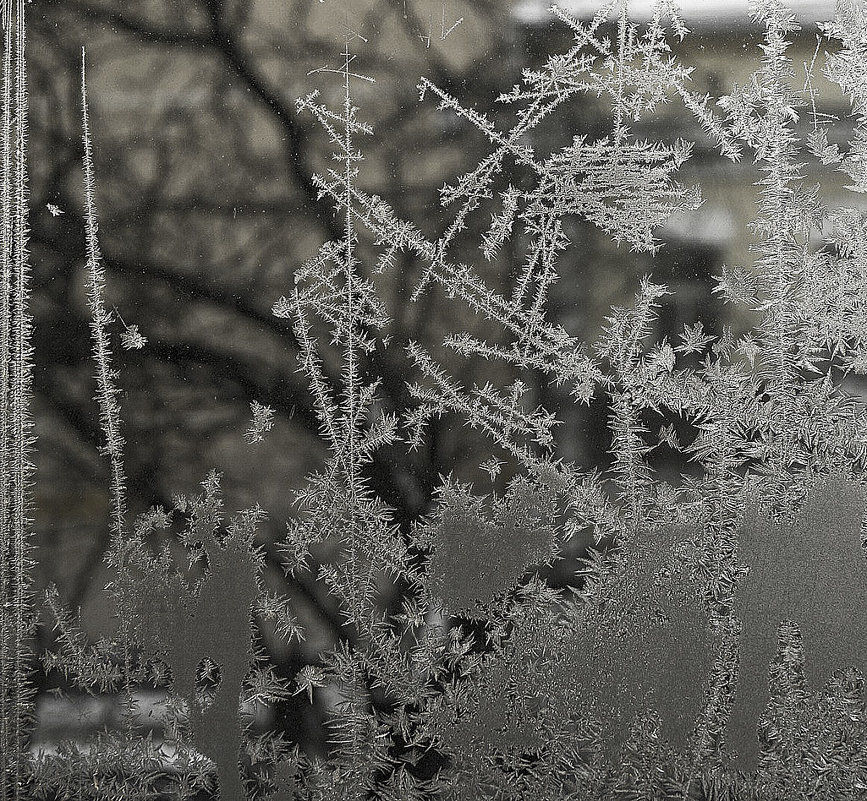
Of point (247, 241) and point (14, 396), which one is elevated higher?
point (247, 241)

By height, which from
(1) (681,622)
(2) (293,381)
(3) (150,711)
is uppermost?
(2) (293,381)

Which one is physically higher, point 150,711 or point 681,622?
point 681,622

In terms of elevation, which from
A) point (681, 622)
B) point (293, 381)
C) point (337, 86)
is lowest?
point (681, 622)

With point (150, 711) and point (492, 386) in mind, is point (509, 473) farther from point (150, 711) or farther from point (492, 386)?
point (150, 711)

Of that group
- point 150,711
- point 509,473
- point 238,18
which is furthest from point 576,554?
point 238,18

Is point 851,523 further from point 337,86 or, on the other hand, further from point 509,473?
point 337,86

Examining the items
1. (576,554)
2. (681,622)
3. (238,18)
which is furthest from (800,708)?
(238,18)
